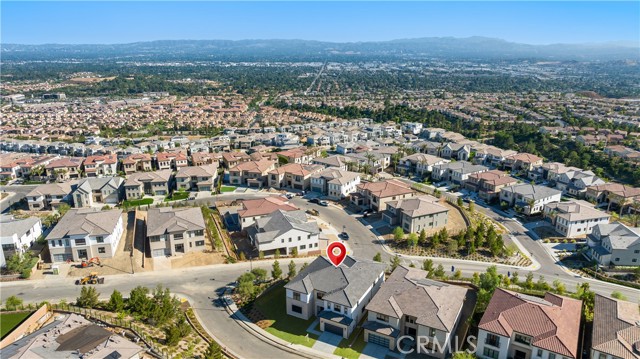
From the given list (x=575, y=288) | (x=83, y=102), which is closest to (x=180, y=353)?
(x=575, y=288)

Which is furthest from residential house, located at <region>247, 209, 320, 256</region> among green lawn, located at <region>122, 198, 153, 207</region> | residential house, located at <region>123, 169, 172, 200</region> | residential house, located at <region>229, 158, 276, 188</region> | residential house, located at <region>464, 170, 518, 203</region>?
residential house, located at <region>464, 170, 518, 203</region>

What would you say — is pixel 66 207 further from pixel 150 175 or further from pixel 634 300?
Answer: pixel 634 300

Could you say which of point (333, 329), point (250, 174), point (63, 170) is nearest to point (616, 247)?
point (333, 329)

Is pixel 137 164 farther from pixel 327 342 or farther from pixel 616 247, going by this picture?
pixel 616 247

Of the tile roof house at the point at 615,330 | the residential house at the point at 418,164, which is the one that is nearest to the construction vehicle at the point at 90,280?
the tile roof house at the point at 615,330

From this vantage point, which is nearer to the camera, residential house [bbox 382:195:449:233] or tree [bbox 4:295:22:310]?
tree [bbox 4:295:22:310]

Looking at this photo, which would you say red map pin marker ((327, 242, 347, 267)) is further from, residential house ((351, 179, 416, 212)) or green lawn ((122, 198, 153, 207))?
green lawn ((122, 198, 153, 207))

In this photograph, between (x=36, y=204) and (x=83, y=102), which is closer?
(x=36, y=204)
